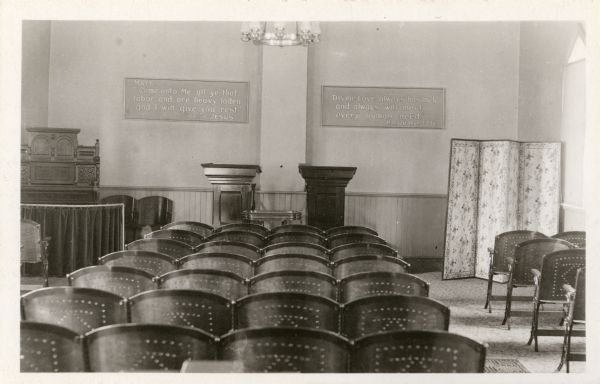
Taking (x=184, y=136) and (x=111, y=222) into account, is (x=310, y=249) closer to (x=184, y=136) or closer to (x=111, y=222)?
(x=111, y=222)

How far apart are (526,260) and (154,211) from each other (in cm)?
622

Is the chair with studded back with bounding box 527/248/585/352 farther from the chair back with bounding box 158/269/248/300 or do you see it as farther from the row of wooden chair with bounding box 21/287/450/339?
the chair back with bounding box 158/269/248/300

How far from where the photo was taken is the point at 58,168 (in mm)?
9297

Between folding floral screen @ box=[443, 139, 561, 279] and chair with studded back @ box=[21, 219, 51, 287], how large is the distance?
17.0 ft

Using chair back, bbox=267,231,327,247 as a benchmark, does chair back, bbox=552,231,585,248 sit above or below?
above

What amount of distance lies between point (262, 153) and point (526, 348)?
A: 5.85 m

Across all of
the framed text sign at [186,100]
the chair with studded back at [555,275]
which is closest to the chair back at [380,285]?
the chair with studded back at [555,275]

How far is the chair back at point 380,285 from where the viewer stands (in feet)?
12.9

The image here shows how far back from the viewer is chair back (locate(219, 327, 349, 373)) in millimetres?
2639

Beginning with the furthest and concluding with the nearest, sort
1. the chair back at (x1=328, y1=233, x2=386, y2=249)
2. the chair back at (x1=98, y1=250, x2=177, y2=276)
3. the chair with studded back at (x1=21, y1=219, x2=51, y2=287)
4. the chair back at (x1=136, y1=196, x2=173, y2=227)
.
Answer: the chair back at (x1=136, y1=196, x2=173, y2=227) → the chair with studded back at (x1=21, y1=219, x2=51, y2=287) → the chair back at (x1=328, y1=233, x2=386, y2=249) → the chair back at (x1=98, y1=250, x2=177, y2=276)

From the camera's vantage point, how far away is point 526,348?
5508 millimetres

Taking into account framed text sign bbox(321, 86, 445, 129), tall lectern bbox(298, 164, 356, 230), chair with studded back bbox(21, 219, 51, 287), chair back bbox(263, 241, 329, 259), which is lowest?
chair with studded back bbox(21, 219, 51, 287)

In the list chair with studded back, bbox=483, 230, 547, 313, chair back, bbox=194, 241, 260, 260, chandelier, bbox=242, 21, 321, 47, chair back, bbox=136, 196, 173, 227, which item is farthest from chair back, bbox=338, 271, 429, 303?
chair back, bbox=136, 196, 173, 227

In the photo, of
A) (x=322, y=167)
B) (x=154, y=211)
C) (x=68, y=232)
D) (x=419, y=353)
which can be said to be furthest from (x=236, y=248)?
(x=154, y=211)
